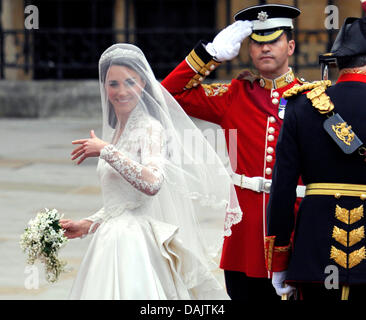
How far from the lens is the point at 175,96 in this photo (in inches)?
187

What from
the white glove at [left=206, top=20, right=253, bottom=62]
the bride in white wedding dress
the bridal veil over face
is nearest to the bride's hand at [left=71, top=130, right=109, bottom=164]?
the bride in white wedding dress

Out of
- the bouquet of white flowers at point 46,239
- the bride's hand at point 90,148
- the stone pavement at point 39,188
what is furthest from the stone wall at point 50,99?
the bride's hand at point 90,148

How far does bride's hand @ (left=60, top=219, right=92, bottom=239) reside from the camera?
452 cm

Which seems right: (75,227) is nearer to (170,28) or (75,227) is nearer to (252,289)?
(252,289)

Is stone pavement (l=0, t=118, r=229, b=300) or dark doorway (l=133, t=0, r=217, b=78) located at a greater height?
dark doorway (l=133, t=0, r=217, b=78)

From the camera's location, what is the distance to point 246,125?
465cm

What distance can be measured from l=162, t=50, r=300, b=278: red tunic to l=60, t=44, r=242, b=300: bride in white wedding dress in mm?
112

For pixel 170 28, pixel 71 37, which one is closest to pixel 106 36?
pixel 71 37

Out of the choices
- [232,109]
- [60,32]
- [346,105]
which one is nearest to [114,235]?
[232,109]

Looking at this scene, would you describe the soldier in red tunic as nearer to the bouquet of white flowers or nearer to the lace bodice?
the lace bodice

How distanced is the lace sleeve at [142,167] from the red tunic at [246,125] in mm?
563

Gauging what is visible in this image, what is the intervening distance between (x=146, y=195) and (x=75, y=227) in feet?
1.52

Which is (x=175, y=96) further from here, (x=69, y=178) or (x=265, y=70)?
(x=69, y=178)

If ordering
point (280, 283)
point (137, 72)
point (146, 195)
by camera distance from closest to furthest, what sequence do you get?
1. point (280, 283)
2. point (146, 195)
3. point (137, 72)
